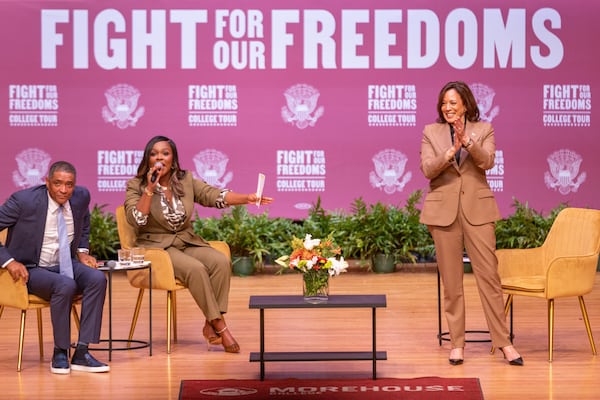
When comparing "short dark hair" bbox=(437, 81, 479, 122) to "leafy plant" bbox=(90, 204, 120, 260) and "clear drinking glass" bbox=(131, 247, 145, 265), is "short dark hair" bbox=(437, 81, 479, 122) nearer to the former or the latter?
"clear drinking glass" bbox=(131, 247, 145, 265)

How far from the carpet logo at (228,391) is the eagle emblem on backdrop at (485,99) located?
240 inches

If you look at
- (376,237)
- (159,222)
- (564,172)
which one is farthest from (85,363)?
(564,172)

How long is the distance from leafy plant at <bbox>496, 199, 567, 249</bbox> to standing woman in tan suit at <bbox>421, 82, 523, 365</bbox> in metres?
4.52

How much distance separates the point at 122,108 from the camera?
10.8 meters

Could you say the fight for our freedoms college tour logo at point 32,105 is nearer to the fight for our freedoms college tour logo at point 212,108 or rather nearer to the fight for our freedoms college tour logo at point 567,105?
the fight for our freedoms college tour logo at point 212,108

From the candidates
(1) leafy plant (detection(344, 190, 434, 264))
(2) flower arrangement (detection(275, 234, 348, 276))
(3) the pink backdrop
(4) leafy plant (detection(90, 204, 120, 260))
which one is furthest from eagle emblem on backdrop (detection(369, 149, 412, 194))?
(2) flower arrangement (detection(275, 234, 348, 276))

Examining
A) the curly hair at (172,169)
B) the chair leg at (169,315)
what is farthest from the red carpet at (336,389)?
the curly hair at (172,169)

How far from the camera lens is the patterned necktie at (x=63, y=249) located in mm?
6094

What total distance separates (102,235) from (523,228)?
4.29 metres

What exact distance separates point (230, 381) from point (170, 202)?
164 centimetres

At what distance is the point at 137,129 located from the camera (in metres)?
10.9

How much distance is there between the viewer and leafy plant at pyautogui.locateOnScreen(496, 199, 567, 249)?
34.8 feet

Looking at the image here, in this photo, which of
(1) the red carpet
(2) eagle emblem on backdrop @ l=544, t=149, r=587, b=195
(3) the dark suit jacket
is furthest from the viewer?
(2) eagle emblem on backdrop @ l=544, t=149, r=587, b=195

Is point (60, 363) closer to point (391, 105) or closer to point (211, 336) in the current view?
point (211, 336)
